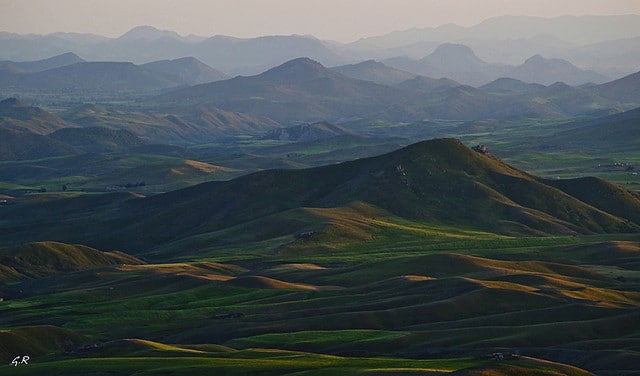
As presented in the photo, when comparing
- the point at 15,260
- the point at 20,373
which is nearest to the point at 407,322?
the point at 20,373

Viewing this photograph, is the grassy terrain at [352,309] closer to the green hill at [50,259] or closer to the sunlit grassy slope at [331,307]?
the sunlit grassy slope at [331,307]

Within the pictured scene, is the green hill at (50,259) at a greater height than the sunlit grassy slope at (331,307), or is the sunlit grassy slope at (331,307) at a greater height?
the sunlit grassy slope at (331,307)

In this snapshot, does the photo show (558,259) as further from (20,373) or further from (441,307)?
(20,373)

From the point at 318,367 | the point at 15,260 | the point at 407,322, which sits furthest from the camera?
the point at 15,260

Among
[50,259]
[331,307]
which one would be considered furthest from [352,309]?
[50,259]

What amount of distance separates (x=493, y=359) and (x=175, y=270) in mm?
81489

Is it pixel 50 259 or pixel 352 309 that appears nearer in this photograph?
pixel 352 309

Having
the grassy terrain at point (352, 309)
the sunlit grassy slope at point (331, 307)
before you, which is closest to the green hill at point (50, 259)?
the sunlit grassy slope at point (331, 307)

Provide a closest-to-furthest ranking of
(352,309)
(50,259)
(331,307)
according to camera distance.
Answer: (352,309) → (331,307) → (50,259)

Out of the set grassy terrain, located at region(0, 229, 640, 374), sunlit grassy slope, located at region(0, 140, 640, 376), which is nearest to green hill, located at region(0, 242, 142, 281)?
sunlit grassy slope, located at region(0, 140, 640, 376)

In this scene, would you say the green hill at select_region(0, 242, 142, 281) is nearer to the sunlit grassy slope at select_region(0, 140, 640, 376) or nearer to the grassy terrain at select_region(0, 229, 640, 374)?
the sunlit grassy slope at select_region(0, 140, 640, 376)

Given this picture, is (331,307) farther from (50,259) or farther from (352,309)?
(50,259)

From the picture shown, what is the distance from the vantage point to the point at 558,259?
172 metres

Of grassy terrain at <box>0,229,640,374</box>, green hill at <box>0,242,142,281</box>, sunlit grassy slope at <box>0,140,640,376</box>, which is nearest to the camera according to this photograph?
sunlit grassy slope at <box>0,140,640,376</box>
